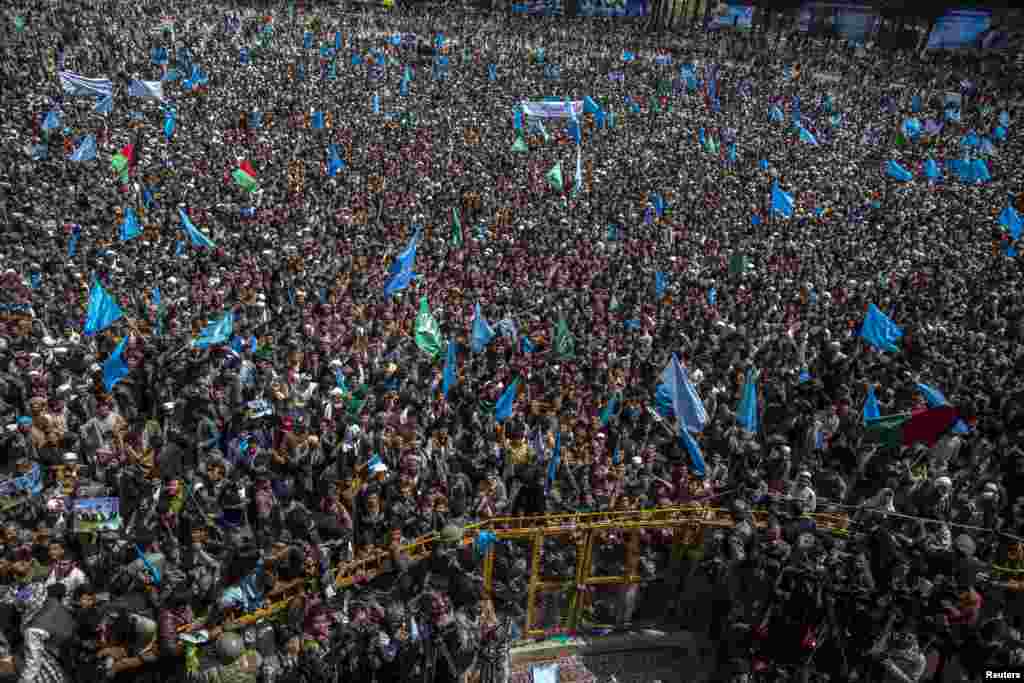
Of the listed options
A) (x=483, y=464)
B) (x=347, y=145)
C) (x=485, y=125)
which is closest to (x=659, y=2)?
(x=485, y=125)

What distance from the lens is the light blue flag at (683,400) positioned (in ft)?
28.8

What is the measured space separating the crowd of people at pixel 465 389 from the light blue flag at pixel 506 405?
0.18 ft

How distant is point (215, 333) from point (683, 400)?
6728 mm

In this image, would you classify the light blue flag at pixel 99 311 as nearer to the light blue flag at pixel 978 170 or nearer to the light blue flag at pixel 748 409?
the light blue flag at pixel 748 409

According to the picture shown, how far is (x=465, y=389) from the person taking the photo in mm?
9930

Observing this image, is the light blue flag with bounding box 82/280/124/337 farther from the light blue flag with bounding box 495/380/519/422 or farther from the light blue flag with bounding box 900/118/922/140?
the light blue flag with bounding box 900/118/922/140

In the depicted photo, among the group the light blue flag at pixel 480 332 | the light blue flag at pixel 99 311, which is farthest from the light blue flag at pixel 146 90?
the light blue flag at pixel 480 332

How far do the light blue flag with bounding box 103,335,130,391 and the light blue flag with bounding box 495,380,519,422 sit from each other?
4.95 meters

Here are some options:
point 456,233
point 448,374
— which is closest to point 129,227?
point 456,233

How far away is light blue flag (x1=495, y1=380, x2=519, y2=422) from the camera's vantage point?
902 cm

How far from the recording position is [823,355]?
38.8ft

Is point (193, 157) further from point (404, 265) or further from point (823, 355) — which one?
point (823, 355)

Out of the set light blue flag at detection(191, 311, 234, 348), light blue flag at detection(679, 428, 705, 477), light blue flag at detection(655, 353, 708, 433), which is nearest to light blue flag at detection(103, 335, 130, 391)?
light blue flag at detection(191, 311, 234, 348)

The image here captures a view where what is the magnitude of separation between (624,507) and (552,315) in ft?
19.7
